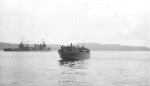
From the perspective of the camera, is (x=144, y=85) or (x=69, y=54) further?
(x=69, y=54)

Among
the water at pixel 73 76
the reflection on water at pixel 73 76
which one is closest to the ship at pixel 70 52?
the water at pixel 73 76

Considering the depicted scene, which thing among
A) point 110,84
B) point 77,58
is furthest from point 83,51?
point 110,84

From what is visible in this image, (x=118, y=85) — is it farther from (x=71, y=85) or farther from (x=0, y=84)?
(x=0, y=84)

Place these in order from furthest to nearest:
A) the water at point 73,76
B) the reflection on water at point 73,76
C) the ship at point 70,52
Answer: the ship at point 70,52
the water at point 73,76
the reflection on water at point 73,76

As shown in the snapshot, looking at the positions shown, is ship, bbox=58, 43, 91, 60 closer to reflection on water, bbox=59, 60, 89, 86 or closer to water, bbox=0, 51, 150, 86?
water, bbox=0, 51, 150, 86

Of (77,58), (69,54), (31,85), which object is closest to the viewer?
(31,85)

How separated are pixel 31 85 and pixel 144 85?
519 inches

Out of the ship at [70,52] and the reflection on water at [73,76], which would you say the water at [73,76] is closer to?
the reflection on water at [73,76]

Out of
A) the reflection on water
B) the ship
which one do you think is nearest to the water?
the reflection on water

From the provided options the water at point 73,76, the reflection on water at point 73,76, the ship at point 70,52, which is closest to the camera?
the reflection on water at point 73,76

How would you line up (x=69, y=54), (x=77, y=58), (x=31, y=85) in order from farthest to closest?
(x=77, y=58) < (x=69, y=54) < (x=31, y=85)

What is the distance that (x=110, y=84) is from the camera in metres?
34.9

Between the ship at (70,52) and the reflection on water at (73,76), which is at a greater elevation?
the ship at (70,52)

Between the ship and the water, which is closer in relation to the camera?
the water
